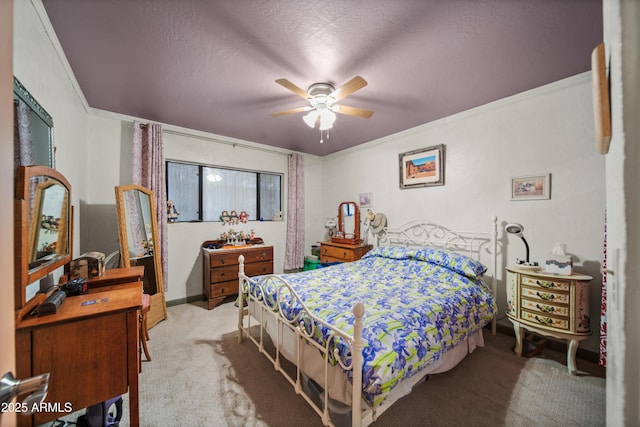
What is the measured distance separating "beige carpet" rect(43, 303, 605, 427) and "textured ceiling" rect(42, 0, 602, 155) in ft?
8.93

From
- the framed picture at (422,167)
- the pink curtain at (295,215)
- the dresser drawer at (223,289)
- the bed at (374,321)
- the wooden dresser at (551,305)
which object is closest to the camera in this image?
the bed at (374,321)

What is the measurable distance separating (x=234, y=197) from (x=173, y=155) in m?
1.18

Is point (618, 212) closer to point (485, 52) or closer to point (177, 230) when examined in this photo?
point (485, 52)

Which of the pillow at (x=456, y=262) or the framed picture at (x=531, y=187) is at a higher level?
the framed picture at (x=531, y=187)

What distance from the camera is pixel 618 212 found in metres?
0.47

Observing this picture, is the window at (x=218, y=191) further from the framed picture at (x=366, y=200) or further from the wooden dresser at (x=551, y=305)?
the wooden dresser at (x=551, y=305)

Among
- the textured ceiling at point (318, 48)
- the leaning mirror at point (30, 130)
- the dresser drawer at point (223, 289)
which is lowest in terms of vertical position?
the dresser drawer at point (223, 289)

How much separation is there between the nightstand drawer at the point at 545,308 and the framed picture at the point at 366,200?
2.56 m

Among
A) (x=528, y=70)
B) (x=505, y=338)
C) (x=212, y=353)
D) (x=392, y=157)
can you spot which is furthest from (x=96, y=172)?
(x=505, y=338)

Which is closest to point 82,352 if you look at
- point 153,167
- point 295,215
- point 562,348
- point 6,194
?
point 6,194

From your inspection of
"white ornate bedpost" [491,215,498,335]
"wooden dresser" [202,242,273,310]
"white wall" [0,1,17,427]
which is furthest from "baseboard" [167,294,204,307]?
"white ornate bedpost" [491,215,498,335]

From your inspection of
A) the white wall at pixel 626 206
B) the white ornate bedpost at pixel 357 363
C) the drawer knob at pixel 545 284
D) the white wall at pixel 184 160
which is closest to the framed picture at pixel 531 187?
the drawer knob at pixel 545 284

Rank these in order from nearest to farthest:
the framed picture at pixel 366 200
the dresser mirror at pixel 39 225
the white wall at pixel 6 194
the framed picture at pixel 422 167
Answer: the white wall at pixel 6 194
the dresser mirror at pixel 39 225
the framed picture at pixel 422 167
the framed picture at pixel 366 200

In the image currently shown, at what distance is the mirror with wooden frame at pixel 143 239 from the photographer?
282cm
